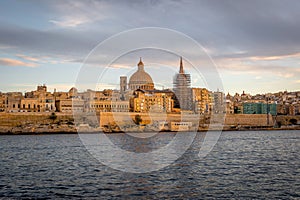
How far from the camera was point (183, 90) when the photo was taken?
73438mm

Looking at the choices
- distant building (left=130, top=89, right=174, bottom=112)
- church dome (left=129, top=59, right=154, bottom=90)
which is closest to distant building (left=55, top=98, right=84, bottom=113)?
distant building (left=130, top=89, right=174, bottom=112)

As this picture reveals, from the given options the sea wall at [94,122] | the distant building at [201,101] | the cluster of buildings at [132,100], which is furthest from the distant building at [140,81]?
the distant building at [201,101]

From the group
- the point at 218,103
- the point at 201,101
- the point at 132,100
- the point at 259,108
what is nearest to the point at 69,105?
the point at 132,100

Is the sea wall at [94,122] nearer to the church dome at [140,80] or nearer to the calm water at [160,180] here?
the church dome at [140,80]

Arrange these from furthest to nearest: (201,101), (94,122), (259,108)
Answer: (259,108) → (201,101) → (94,122)

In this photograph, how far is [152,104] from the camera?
73062 mm

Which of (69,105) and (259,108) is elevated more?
(69,105)

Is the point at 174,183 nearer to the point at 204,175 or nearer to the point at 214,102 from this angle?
the point at 204,175

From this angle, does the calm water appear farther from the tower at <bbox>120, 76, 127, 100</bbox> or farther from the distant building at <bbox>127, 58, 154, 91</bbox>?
the distant building at <bbox>127, 58, 154, 91</bbox>

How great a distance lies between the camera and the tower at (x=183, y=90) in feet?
228

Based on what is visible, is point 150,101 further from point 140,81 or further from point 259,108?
point 259,108

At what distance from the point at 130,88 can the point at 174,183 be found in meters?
61.4

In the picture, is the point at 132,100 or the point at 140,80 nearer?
the point at 132,100

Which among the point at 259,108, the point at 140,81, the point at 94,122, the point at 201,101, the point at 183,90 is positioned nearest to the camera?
the point at 94,122
